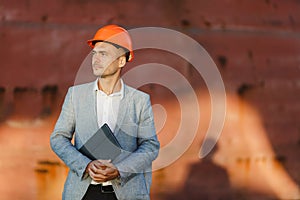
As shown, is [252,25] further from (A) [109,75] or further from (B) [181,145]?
(A) [109,75]

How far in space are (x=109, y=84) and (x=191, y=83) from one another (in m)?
0.97

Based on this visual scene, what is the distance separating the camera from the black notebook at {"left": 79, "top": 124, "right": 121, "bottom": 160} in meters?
1.41

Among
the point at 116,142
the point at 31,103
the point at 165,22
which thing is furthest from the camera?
the point at 165,22

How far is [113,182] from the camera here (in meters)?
1.47

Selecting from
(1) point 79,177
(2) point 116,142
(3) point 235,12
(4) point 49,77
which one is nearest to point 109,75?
(2) point 116,142

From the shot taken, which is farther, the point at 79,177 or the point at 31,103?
the point at 31,103

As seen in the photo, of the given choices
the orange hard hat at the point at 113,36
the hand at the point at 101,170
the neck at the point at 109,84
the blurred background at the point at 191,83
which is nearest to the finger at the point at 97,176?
the hand at the point at 101,170

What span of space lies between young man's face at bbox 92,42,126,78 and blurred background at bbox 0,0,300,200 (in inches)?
34.2

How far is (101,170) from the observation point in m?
1.38

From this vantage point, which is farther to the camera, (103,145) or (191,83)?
(191,83)

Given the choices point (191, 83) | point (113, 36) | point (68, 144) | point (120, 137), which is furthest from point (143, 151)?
point (191, 83)

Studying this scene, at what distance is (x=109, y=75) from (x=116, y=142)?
22 centimetres

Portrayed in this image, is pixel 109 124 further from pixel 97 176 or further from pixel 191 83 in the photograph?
pixel 191 83

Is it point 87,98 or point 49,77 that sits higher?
point 49,77
